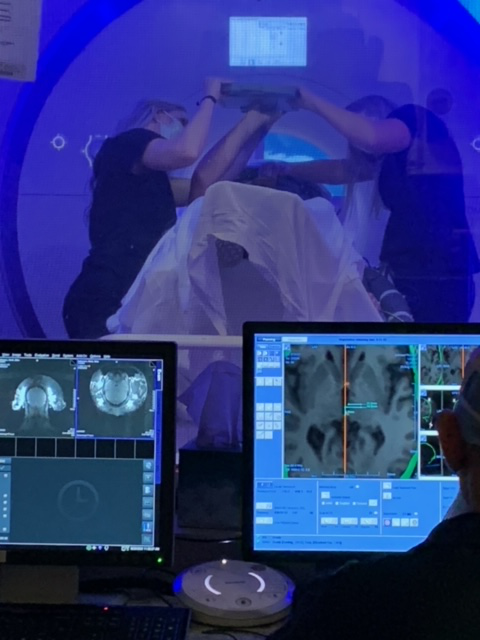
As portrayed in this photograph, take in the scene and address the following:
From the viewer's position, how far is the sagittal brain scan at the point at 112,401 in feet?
4.33

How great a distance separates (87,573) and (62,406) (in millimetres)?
373

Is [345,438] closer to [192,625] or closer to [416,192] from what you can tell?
[192,625]

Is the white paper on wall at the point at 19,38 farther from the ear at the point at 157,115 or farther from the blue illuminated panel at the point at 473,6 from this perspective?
the blue illuminated panel at the point at 473,6

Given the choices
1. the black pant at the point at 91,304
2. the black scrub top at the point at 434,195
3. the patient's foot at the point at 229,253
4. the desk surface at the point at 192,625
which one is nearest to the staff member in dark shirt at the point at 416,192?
the black scrub top at the point at 434,195

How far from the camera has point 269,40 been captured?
1893 mm

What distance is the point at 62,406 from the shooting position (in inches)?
52.1

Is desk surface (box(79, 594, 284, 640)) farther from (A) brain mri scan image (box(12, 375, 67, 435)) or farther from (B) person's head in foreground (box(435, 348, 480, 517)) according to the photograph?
(B) person's head in foreground (box(435, 348, 480, 517))

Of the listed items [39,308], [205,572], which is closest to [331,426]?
[205,572]

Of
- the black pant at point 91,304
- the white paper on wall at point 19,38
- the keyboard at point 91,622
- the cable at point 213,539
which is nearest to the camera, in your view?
the keyboard at point 91,622

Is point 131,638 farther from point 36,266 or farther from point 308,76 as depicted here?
point 308,76

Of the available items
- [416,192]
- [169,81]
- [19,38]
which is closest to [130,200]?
[169,81]

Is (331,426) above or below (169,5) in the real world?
below

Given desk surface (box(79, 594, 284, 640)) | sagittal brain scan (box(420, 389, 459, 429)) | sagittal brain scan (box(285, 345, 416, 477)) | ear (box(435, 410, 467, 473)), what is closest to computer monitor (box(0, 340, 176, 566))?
desk surface (box(79, 594, 284, 640))

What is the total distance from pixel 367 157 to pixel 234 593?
1.10m
